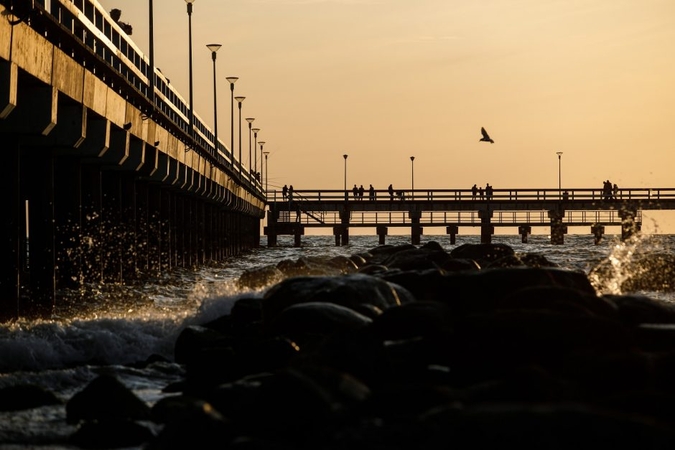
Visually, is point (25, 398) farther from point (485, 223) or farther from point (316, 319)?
point (485, 223)

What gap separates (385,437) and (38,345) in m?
8.78

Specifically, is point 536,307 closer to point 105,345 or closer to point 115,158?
point 105,345

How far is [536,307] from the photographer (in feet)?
31.4

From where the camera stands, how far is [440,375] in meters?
8.18

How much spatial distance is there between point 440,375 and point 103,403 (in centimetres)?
247

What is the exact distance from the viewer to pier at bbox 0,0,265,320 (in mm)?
17953

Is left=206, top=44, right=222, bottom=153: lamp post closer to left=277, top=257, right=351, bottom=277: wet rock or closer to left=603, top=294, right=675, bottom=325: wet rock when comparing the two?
left=277, top=257, right=351, bottom=277: wet rock

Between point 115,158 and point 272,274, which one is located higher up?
point 115,158

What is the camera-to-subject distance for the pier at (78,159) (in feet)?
58.9

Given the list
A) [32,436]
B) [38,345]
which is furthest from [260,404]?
[38,345]

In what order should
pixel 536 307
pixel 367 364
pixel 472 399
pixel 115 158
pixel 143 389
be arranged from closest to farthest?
pixel 472 399
pixel 367 364
pixel 536 307
pixel 143 389
pixel 115 158

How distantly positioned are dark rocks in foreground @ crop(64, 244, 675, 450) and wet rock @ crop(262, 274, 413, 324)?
2cm

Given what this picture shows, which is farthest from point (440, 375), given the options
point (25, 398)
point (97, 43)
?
point (97, 43)

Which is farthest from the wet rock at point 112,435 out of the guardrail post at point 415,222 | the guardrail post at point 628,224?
the guardrail post at point 415,222
